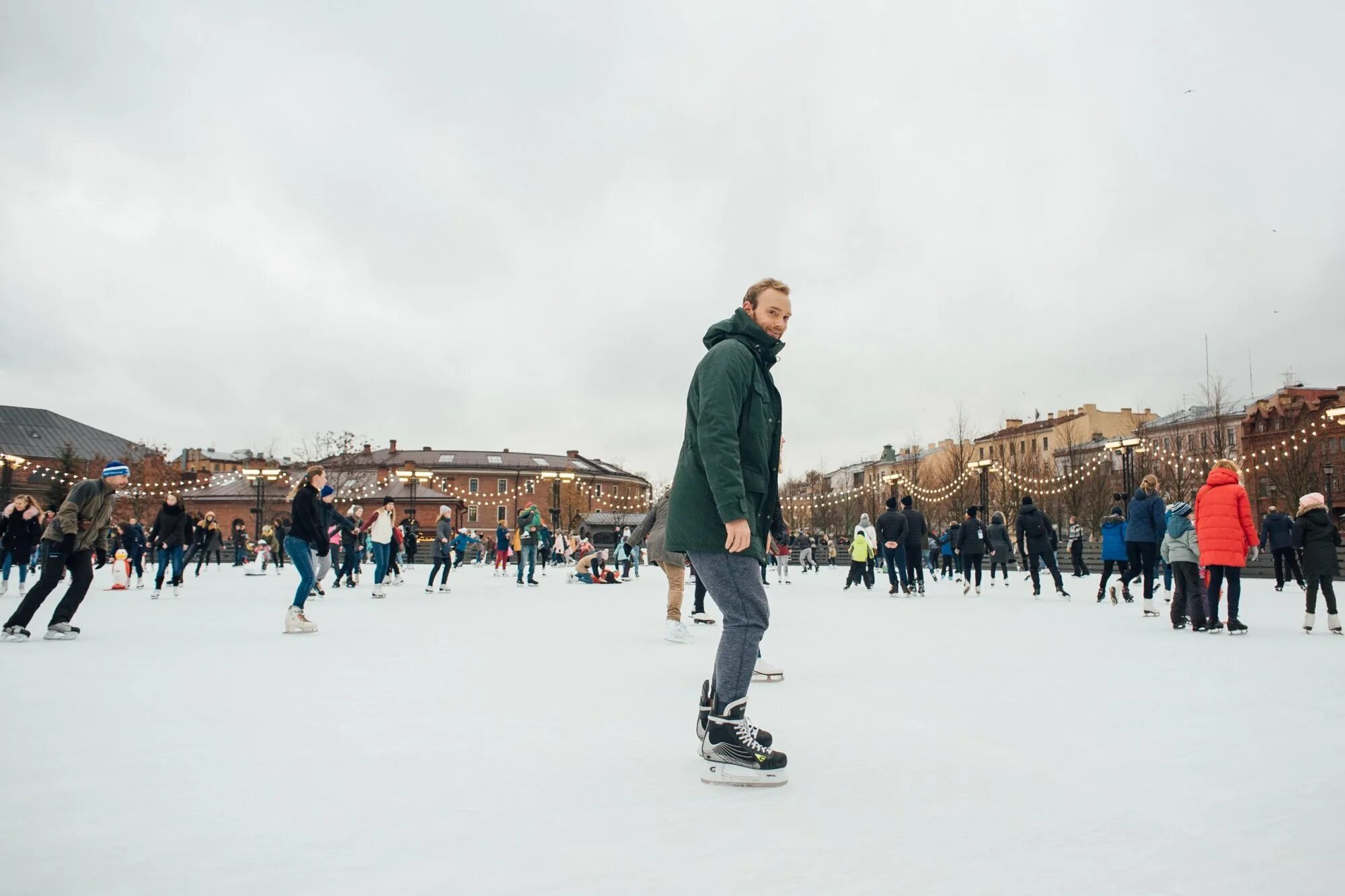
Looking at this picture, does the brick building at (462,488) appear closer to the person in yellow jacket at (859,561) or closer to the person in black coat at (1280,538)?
the person in yellow jacket at (859,561)

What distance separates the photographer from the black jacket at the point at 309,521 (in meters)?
9.52

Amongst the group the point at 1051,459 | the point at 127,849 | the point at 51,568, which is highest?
the point at 1051,459

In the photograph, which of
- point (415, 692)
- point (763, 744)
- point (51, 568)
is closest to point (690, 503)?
point (763, 744)

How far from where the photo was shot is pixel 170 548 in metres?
14.9

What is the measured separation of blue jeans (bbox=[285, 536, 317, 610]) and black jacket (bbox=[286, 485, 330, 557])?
0.12m

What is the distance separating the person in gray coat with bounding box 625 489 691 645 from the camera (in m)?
8.80

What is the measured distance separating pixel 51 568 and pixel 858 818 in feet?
24.6

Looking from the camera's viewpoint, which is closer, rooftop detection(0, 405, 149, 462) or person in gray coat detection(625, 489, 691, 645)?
person in gray coat detection(625, 489, 691, 645)

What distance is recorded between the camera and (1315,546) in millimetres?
9281

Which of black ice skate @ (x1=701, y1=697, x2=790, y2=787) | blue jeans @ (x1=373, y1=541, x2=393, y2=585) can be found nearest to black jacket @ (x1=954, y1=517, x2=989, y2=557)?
blue jeans @ (x1=373, y1=541, x2=393, y2=585)

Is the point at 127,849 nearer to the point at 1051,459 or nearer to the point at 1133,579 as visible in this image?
the point at 1133,579

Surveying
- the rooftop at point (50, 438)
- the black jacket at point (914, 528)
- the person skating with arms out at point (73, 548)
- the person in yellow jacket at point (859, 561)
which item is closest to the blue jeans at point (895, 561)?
the black jacket at point (914, 528)

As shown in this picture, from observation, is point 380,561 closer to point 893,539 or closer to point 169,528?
point 169,528

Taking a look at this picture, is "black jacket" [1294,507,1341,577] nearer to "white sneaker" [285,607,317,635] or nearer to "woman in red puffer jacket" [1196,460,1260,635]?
"woman in red puffer jacket" [1196,460,1260,635]
